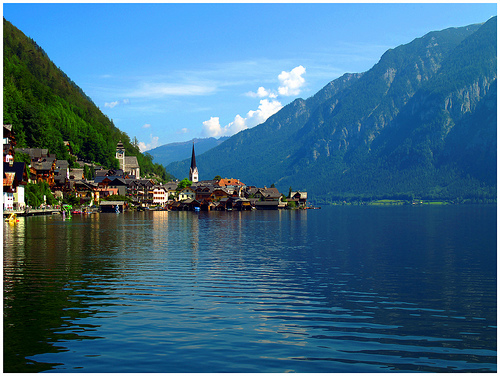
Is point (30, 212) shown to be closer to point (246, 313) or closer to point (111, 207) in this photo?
point (111, 207)

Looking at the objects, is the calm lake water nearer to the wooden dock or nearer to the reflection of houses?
the wooden dock

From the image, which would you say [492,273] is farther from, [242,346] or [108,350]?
[108,350]

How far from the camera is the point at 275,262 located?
40.8 m

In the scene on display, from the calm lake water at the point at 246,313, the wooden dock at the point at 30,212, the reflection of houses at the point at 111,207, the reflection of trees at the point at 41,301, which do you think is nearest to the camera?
the calm lake water at the point at 246,313

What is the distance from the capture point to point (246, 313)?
22781 millimetres

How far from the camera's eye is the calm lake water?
1655cm

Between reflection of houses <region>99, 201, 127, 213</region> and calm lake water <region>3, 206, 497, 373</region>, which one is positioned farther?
reflection of houses <region>99, 201, 127, 213</region>

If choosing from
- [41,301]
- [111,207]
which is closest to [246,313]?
[41,301]

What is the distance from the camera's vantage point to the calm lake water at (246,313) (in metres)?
16.5

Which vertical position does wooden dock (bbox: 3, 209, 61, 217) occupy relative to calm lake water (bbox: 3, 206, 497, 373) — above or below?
above

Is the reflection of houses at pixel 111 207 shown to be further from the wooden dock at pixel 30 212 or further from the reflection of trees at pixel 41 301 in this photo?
the reflection of trees at pixel 41 301

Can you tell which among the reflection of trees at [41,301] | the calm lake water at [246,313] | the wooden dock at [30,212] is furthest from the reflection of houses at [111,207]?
the calm lake water at [246,313]

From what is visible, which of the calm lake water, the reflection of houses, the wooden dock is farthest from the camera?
the reflection of houses

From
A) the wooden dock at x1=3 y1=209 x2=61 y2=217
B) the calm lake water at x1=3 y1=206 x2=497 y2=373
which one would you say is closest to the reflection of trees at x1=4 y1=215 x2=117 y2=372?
the calm lake water at x1=3 y1=206 x2=497 y2=373
